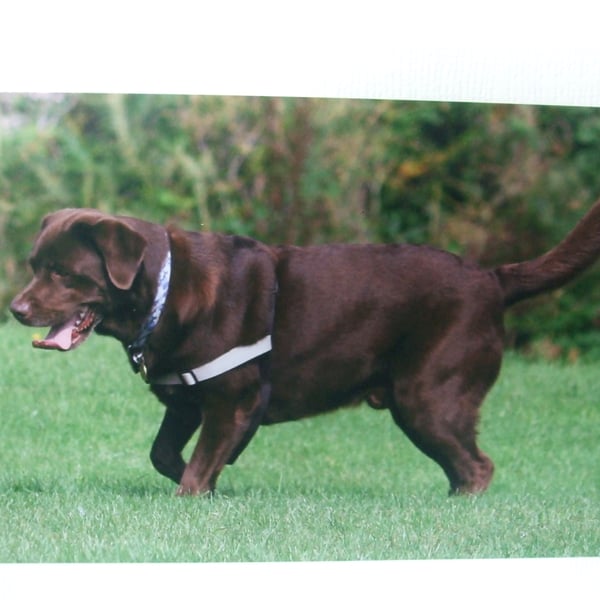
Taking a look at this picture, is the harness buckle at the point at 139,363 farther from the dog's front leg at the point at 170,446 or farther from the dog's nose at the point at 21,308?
the dog's nose at the point at 21,308

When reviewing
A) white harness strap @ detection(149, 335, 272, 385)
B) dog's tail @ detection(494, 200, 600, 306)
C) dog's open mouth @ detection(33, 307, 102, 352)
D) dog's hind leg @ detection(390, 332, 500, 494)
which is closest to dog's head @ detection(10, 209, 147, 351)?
dog's open mouth @ detection(33, 307, 102, 352)

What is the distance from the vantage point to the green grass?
4910 mm

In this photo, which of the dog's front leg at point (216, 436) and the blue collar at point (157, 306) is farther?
the dog's front leg at point (216, 436)

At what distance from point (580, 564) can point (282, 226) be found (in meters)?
2.00

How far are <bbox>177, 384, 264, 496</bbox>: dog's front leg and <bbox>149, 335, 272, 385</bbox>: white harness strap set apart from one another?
12cm

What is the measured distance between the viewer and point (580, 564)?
5.13m

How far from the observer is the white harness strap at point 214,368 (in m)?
5.11

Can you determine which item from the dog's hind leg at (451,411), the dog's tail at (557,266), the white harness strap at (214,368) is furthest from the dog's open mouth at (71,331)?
the dog's tail at (557,266)

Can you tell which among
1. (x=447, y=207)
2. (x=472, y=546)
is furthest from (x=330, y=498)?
(x=447, y=207)

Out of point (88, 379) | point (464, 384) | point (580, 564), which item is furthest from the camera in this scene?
point (88, 379)

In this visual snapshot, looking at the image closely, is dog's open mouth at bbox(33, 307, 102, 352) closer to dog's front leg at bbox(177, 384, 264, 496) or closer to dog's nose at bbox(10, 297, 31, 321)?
dog's nose at bbox(10, 297, 31, 321)

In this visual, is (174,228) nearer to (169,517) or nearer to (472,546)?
(169,517)

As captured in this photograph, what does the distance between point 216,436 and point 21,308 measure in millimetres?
887

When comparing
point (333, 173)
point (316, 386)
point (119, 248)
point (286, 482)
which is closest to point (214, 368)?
point (316, 386)
